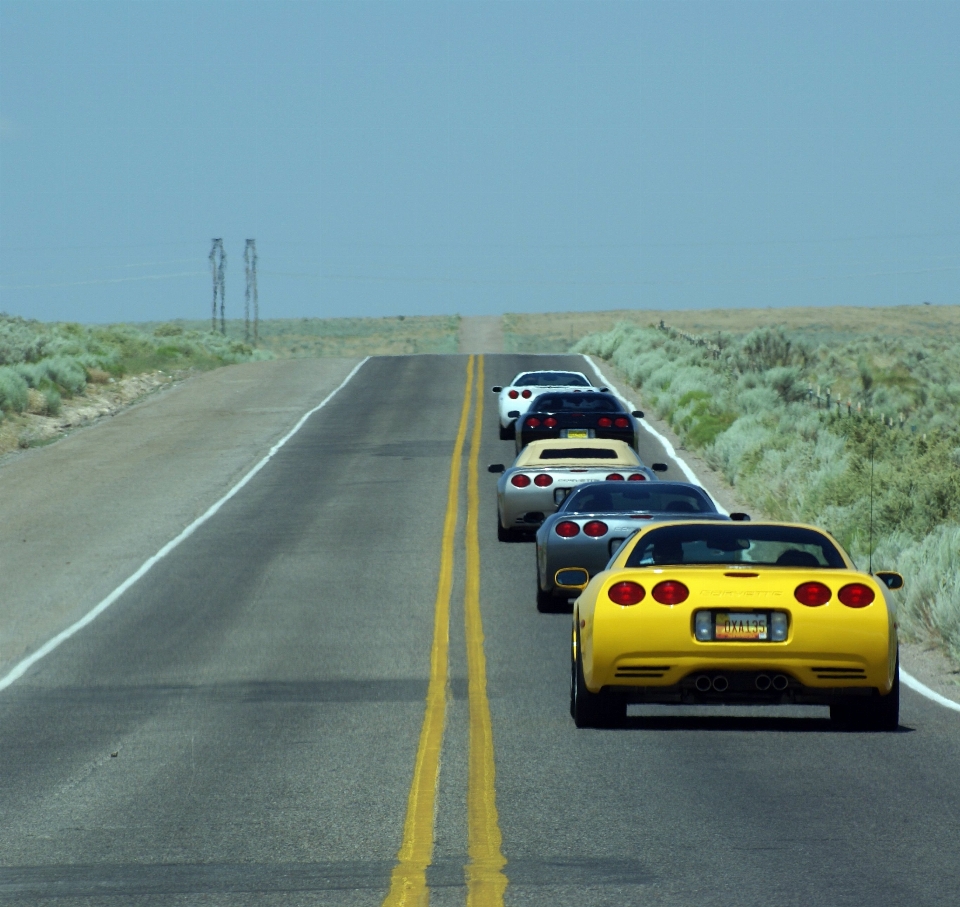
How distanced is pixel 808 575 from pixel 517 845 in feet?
11.5

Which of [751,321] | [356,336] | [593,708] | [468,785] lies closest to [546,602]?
[593,708]

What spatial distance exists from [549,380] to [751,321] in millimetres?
133739

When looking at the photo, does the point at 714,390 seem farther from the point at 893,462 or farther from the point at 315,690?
the point at 315,690

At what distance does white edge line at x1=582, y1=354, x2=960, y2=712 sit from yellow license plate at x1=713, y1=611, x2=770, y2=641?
7.90 feet

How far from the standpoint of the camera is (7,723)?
1171 cm

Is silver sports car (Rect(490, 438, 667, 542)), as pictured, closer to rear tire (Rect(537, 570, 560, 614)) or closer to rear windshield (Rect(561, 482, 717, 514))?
rear windshield (Rect(561, 482, 717, 514))

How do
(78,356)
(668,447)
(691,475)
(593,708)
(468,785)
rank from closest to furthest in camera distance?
1. (468,785)
2. (593,708)
3. (691,475)
4. (668,447)
5. (78,356)

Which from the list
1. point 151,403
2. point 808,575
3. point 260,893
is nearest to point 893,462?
point 808,575

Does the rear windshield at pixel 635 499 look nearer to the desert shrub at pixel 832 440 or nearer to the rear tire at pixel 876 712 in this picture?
the desert shrub at pixel 832 440

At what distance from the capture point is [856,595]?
10.2 meters

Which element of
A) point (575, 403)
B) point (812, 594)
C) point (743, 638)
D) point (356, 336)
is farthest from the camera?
point (356, 336)

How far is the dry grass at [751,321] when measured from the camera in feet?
Answer: 477

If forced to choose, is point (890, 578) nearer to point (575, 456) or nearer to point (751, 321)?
point (575, 456)

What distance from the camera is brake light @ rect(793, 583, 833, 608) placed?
10125mm
